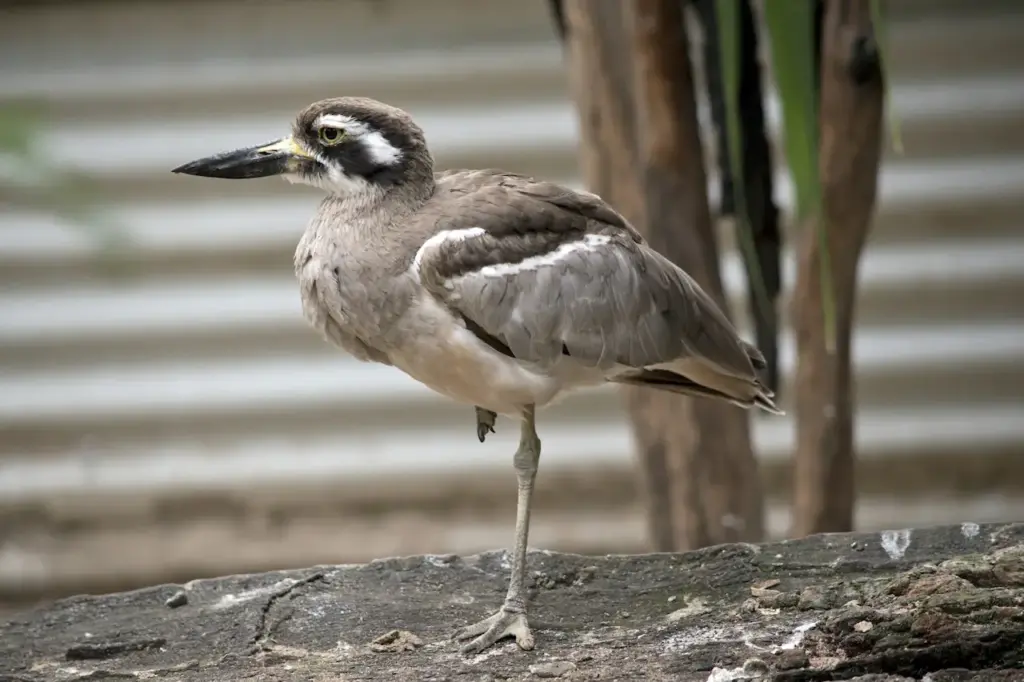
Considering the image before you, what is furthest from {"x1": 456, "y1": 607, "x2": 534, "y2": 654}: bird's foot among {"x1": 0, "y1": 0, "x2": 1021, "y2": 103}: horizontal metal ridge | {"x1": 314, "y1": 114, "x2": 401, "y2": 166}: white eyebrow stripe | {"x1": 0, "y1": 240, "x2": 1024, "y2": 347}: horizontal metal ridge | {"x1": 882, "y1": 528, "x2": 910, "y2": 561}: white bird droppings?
{"x1": 0, "y1": 0, "x2": 1021, "y2": 103}: horizontal metal ridge

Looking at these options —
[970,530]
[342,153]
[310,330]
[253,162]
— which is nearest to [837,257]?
[970,530]

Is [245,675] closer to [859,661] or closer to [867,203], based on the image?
[859,661]

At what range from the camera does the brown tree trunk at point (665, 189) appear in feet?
8.25

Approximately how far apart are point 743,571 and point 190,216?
2223 millimetres

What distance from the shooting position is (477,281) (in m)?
1.90

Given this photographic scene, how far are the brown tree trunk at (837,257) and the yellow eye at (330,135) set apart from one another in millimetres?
1010

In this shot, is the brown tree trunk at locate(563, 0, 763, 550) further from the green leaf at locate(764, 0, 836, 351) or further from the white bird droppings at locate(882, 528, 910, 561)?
the white bird droppings at locate(882, 528, 910, 561)

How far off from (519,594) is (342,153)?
2.59 feet

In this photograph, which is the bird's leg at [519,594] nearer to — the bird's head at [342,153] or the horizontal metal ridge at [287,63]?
the bird's head at [342,153]

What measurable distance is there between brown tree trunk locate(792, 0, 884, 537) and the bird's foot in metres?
0.90

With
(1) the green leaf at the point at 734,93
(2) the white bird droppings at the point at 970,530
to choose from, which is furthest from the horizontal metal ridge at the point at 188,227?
(2) the white bird droppings at the point at 970,530

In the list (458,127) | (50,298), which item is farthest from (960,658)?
(50,298)

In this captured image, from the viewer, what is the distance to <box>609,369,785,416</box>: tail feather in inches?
87.6

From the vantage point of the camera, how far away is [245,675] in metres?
1.82
